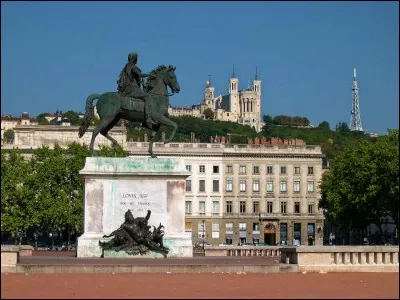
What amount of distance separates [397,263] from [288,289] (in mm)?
8357

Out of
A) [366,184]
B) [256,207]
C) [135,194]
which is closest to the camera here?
[135,194]

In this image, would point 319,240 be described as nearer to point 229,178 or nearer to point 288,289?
point 229,178

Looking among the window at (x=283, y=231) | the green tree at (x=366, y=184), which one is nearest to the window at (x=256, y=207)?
the window at (x=283, y=231)

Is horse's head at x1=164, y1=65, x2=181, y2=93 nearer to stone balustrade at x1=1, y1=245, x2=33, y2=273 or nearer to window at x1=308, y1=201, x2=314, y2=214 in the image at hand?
stone balustrade at x1=1, y1=245, x2=33, y2=273

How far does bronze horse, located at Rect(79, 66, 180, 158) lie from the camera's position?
43312 millimetres

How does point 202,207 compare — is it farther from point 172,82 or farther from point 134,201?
point 134,201

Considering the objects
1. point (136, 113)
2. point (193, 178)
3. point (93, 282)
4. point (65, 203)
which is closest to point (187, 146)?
point (193, 178)

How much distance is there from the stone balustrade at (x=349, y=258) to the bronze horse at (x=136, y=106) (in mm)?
9548

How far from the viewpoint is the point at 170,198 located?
43.3 m

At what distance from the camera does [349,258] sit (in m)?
36.1

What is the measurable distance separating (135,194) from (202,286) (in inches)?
550

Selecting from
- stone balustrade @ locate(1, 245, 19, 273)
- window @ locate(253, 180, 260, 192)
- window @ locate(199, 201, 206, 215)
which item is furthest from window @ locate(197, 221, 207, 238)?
stone balustrade @ locate(1, 245, 19, 273)

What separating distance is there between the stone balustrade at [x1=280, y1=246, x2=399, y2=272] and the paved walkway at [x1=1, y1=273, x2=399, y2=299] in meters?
1.08

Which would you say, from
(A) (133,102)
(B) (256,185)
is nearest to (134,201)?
(A) (133,102)
